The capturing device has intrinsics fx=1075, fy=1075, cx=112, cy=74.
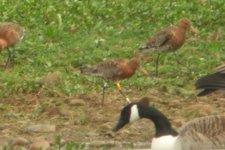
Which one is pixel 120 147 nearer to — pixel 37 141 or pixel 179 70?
pixel 37 141

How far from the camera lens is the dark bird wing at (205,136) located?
10.1 metres

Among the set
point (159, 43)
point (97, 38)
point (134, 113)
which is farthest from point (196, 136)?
point (97, 38)

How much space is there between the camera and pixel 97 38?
15.9 meters

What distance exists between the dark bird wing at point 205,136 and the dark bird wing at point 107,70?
2618 mm

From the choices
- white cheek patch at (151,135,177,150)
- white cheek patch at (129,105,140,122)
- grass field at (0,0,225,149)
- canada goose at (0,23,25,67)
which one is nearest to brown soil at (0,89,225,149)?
grass field at (0,0,225,149)

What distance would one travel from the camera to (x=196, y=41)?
15.7 meters

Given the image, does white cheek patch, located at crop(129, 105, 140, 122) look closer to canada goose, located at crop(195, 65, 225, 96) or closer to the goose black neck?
the goose black neck

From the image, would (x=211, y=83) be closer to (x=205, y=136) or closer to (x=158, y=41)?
(x=205, y=136)

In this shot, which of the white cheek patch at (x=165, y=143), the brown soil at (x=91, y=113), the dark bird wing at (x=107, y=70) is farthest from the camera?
the dark bird wing at (x=107, y=70)

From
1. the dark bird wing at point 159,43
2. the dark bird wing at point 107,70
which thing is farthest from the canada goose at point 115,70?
the dark bird wing at point 159,43

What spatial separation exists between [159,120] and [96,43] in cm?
503

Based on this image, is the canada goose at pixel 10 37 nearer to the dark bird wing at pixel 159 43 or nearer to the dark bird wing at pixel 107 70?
the dark bird wing at pixel 159 43

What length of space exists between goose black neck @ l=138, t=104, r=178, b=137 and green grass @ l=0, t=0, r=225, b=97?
2.38 m

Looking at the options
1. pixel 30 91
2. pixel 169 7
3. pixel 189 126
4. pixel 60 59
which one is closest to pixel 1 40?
pixel 60 59
